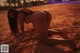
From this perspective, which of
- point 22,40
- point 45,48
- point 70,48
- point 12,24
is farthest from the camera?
point 22,40

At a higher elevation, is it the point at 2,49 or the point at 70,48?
the point at 2,49

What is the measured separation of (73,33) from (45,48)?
144 centimetres

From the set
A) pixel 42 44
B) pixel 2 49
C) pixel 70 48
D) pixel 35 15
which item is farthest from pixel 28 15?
pixel 2 49

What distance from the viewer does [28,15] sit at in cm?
400

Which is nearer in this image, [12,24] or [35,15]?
[35,15]

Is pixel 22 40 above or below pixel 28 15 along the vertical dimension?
below

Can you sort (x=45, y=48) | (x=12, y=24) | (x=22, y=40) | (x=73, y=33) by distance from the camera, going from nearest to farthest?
(x=45, y=48)
(x=12, y=24)
(x=22, y=40)
(x=73, y=33)

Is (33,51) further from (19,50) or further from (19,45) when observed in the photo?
(19,45)

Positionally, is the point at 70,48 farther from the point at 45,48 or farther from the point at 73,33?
the point at 73,33

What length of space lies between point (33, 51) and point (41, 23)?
588 millimetres

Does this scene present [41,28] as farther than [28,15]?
No

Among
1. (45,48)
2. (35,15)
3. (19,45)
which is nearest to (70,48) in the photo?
(45,48)

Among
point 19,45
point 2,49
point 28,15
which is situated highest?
point 28,15

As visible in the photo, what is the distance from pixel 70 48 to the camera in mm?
3543
